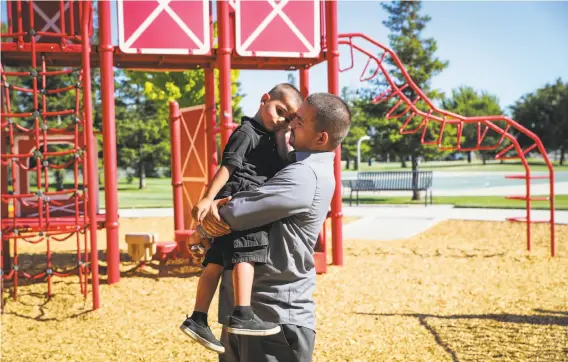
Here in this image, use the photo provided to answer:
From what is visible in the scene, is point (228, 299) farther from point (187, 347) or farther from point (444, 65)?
point (444, 65)

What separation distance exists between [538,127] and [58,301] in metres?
64.4

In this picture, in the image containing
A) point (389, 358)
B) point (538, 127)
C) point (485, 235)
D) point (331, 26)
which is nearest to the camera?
point (389, 358)

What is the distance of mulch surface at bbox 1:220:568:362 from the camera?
5.18 meters

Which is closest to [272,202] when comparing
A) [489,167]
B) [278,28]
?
[278,28]

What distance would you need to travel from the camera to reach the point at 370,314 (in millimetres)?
6277

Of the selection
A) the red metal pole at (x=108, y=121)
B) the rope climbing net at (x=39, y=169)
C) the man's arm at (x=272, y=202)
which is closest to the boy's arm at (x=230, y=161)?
the man's arm at (x=272, y=202)

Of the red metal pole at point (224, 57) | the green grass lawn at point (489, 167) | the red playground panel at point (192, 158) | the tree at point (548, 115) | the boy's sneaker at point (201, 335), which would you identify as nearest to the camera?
the boy's sneaker at point (201, 335)

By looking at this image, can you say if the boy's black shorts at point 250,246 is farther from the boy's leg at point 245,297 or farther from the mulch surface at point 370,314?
the mulch surface at point 370,314

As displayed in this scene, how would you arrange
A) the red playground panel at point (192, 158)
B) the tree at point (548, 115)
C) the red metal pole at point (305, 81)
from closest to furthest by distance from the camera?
the red metal pole at point (305, 81)
the red playground panel at point (192, 158)
the tree at point (548, 115)

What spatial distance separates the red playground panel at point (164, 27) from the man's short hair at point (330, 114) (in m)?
5.80

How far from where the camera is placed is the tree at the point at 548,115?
199 ft

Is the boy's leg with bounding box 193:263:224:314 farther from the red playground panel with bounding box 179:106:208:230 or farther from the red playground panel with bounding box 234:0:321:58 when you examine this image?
the red playground panel with bounding box 179:106:208:230

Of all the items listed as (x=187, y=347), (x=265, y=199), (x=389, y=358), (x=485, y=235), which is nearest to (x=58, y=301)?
(x=187, y=347)

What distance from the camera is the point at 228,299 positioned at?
258cm
